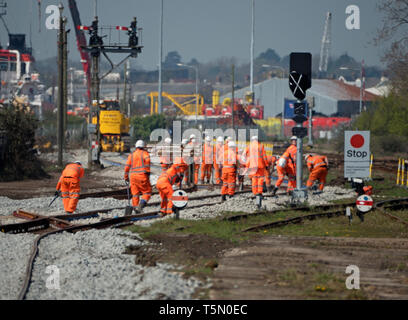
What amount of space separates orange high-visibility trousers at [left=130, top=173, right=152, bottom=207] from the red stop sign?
5616mm

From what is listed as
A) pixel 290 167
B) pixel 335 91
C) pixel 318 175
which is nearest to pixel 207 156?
pixel 318 175

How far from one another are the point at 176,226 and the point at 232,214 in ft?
8.26

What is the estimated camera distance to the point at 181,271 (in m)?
9.09

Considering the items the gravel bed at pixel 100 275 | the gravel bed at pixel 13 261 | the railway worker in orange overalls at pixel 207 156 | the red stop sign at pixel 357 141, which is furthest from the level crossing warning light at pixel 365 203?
the railway worker in orange overalls at pixel 207 156

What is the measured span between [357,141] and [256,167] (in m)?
2.79

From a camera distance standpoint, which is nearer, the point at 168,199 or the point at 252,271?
the point at 252,271

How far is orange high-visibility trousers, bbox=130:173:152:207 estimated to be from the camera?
47.6 ft

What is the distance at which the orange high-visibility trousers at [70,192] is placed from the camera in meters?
14.8

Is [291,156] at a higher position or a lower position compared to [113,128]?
lower

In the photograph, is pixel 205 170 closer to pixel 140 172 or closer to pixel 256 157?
pixel 256 157

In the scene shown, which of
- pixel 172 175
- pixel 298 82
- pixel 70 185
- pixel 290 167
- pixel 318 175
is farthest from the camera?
pixel 318 175

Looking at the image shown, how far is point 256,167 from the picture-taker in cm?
1703
